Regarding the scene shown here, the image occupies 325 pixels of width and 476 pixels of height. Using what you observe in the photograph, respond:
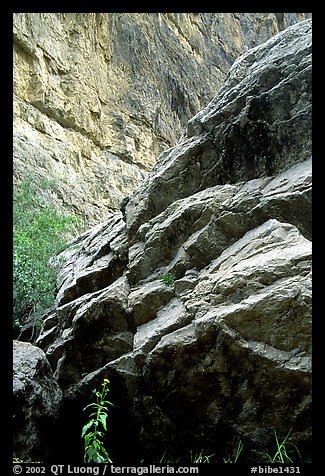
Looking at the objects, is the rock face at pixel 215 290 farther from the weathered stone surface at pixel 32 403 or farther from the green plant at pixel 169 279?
the weathered stone surface at pixel 32 403

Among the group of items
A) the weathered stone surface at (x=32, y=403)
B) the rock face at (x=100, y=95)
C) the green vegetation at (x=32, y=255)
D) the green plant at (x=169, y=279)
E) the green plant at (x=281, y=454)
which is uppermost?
the rock face at (x=100, y=95)

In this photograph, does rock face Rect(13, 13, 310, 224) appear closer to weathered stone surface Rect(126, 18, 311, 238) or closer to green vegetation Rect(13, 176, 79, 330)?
green vegetation Rect(13, 176, 79, 330)

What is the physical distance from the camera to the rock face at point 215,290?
15.5 ft

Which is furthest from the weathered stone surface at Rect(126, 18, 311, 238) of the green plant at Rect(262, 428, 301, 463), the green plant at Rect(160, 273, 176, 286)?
the green plant at Rect(262, 428, 301, 463)

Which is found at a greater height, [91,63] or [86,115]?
[91,63]

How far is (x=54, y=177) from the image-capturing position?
48.0 ft

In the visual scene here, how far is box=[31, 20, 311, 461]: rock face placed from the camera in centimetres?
474

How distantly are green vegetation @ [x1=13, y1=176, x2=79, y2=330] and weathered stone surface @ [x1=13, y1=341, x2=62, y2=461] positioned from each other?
215 centimetres

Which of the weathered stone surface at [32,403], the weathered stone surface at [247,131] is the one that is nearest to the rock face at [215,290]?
the weathered stone surface at [247,131]

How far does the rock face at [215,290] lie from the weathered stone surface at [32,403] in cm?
52

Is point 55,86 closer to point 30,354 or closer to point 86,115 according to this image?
point 86,115

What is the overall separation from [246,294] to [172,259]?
164cm
